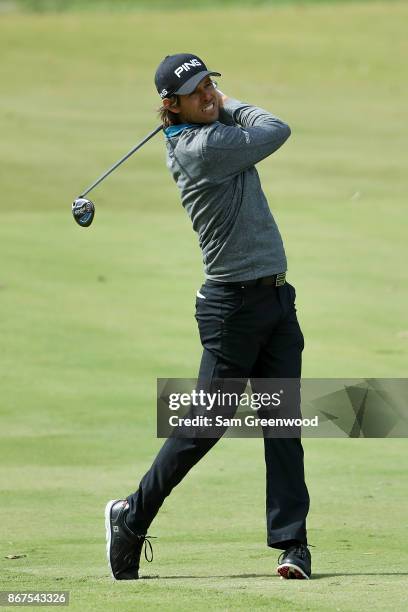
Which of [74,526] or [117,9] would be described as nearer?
[74,526]

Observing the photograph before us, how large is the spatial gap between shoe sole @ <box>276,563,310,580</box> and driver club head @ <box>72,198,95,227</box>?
165 cm

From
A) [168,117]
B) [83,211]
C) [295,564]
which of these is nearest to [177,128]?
[168,117]

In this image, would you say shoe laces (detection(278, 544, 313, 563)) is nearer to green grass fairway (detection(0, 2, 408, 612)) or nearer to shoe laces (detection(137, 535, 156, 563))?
green grass fairway (detection(0, 2, 408, 612))

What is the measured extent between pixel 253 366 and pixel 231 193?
72cm

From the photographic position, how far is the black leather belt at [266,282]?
5855 mm

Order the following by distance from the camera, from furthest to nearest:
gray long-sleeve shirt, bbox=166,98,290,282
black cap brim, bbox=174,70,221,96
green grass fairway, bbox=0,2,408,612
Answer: green grass fairway, bbox=0,2,408,612, black cap brim, bbox=174,70,221,96, gray long-sleeve shirt, bbox=166,98,290,282

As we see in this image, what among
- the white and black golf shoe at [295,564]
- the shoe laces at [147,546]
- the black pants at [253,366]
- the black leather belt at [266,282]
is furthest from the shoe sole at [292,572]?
the black leather belt at [266,282]

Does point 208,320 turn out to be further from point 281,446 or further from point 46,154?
point 46,154

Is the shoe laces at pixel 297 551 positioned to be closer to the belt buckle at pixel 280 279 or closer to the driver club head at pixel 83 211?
the belt buckle at pixel 280 279

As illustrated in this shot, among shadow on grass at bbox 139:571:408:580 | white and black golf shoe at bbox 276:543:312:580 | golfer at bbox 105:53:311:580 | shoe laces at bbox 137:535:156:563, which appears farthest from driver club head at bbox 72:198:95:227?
white and black golf shoe at bbox 276:543:312:580

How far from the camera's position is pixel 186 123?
5.90 metres

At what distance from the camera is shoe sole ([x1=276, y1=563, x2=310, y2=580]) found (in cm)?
576

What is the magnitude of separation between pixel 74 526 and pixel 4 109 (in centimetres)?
1758

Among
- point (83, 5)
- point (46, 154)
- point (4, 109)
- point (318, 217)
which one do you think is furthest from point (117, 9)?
point (318, 217)
